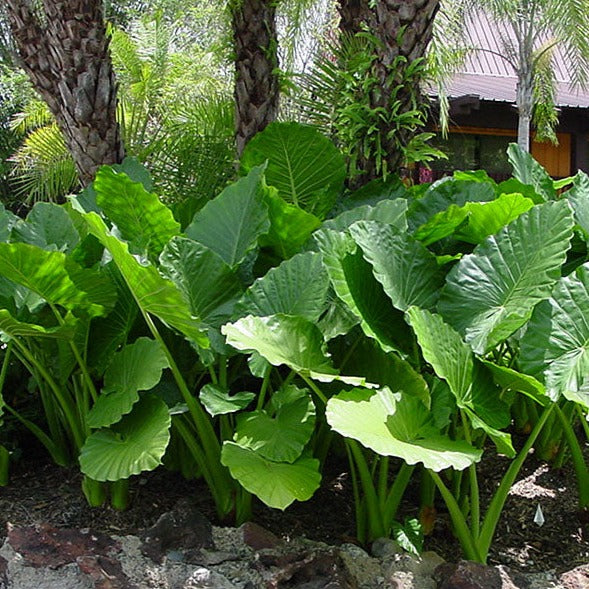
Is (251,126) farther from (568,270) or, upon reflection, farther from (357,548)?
(357,548)

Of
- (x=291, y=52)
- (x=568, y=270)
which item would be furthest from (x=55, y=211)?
(x=291, y=52)

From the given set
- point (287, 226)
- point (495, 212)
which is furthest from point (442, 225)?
point (287, 226)

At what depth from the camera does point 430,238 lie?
2.01 meters

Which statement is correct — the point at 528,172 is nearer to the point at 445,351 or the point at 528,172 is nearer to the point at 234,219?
the point at 234,219

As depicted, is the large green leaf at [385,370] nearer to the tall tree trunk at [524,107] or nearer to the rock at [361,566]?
the rock at [361,566]

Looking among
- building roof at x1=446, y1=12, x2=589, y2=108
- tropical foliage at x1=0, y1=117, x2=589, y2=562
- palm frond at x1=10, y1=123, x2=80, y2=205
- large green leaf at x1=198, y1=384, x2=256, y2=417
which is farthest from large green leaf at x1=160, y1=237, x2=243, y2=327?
building roof at x1=446, y1=12, x2=589, y2=108

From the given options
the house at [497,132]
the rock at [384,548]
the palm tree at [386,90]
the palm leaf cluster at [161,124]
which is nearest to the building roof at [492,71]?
the house at [497,132]

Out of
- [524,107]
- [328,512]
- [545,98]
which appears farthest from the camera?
[545,98]

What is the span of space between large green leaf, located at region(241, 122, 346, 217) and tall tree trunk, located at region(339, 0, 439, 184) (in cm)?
48

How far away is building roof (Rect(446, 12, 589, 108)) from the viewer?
13.9 meters

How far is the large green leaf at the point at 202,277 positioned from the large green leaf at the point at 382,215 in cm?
33

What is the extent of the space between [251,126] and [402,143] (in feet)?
4.17

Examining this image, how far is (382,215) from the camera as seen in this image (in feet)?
6.52

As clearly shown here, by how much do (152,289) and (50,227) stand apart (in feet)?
2.49
